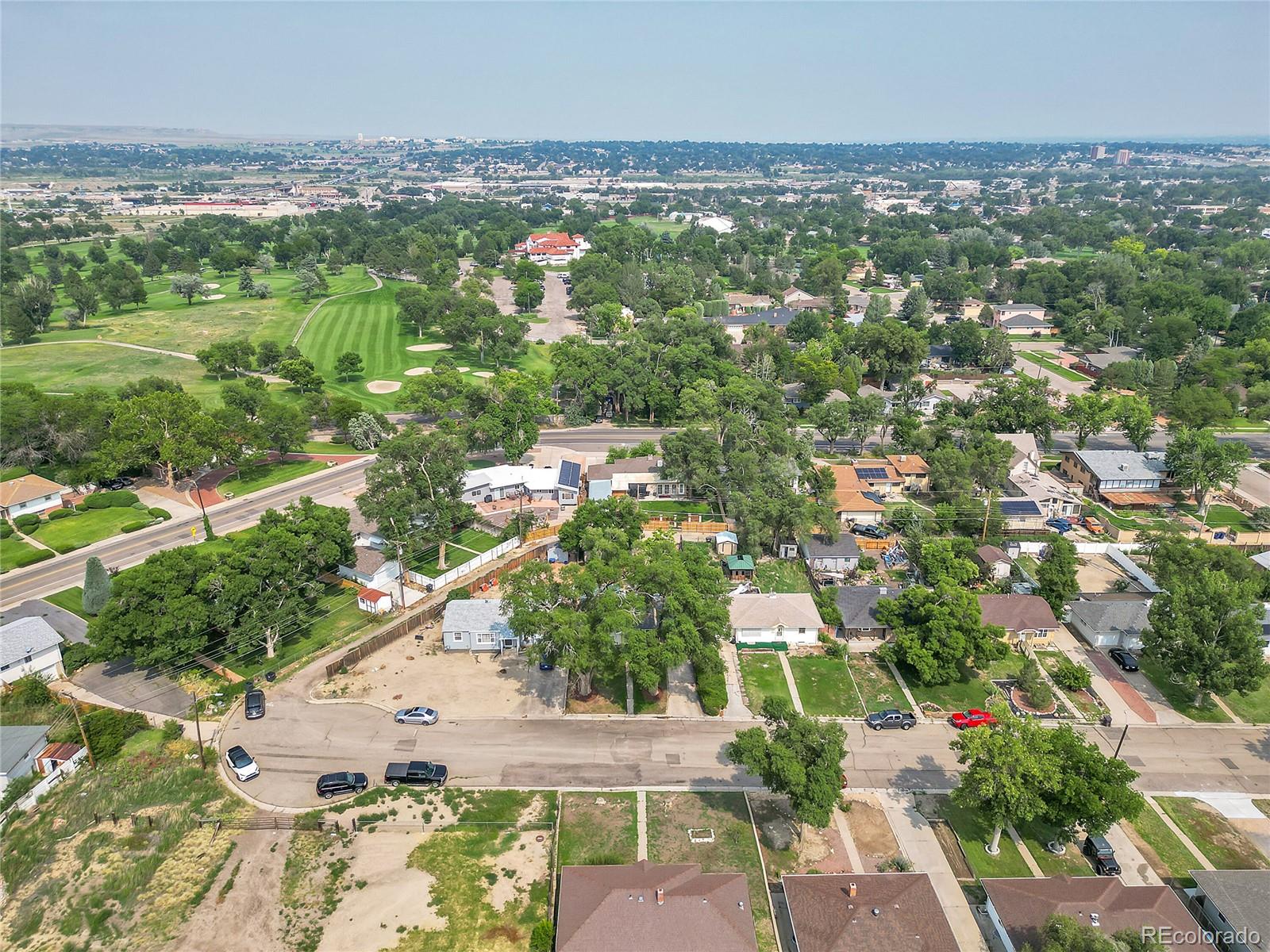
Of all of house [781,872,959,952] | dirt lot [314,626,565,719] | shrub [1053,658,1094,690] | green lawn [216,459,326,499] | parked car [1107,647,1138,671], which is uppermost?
house [781,872,959,952]

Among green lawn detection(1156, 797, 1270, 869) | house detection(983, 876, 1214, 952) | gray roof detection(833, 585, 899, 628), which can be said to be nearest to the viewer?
house detection(983, 876, 1214, 952)

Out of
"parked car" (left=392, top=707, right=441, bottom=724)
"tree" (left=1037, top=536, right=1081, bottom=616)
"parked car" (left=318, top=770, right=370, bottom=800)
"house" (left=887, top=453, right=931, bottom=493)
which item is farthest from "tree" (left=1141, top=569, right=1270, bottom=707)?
"parked car" (left=318, top=770, right=370, bottom=800)

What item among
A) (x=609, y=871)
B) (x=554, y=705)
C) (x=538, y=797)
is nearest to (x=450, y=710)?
(x=554, y=705)

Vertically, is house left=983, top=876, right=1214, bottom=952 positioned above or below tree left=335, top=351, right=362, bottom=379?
below

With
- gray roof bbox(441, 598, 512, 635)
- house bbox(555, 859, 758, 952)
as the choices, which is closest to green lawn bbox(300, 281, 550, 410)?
gray roof bbox(441, 598, 512, 635)

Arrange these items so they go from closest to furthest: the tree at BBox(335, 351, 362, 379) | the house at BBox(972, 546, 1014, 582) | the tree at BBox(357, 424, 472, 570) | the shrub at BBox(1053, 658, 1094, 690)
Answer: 1. the shrub at BBox(1053, 658, 1094, 690)
2. the tree at BBox(357, 424, 472, 570)
3. the house at BBox(972, 546, 1014, 582)
4. the tree at BBox(335, 351, 362, 379)

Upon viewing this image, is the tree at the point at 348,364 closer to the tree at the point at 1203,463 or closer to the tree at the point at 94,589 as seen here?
the tree at the point at 94,589

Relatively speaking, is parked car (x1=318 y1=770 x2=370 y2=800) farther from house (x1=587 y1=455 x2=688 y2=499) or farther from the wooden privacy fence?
house (x1=587 y1=455 x2=688 y2=499)

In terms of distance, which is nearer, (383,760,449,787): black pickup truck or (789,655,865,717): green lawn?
(383,760,449,787): black pickup truck

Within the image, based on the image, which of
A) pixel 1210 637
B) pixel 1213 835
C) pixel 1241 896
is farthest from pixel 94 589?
pixel 1210 637
